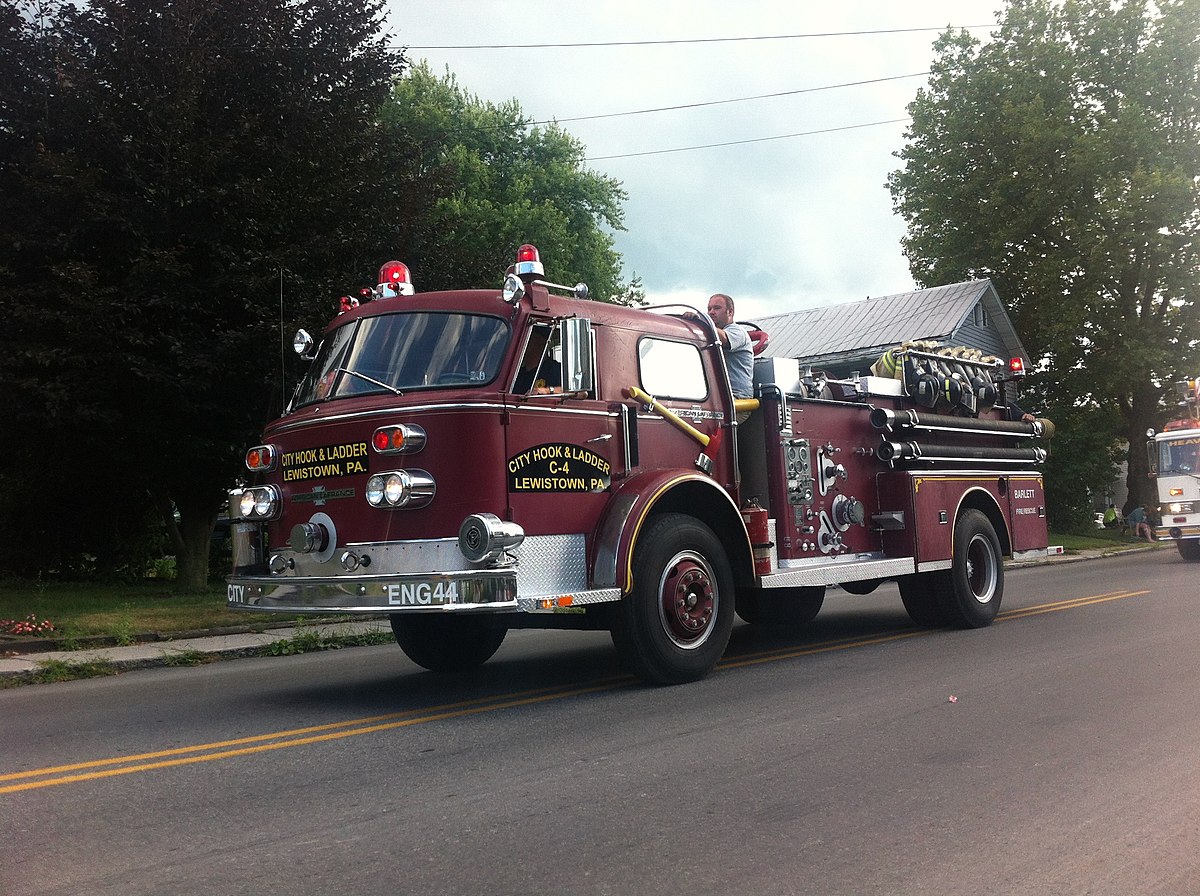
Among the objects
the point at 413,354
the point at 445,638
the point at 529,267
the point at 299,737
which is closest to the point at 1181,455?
the point at 445,638

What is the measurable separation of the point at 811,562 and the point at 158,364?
32.5 ft

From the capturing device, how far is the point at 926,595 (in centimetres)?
1096

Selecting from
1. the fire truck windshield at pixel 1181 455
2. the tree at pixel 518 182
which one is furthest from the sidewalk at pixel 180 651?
the tree at pixel 518 182

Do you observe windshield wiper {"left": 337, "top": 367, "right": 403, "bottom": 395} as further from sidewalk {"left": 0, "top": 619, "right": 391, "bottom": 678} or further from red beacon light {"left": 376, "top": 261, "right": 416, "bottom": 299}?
sidewalk {"left": 0, "top": 619, "right": 391, "bottom": 678}

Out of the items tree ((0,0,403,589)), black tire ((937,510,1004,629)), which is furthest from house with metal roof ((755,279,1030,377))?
black tire ((937,510,1004,629))

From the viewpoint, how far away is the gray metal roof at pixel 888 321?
116ft

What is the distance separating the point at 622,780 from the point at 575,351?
2.91 metres

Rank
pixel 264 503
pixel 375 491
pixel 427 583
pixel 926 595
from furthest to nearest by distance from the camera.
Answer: pixel 926 595, pixel 264 503, pixel 375 491, pixel 427 583

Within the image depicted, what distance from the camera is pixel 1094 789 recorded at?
16.3 feet

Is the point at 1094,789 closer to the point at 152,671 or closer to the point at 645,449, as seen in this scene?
the point at 645,449

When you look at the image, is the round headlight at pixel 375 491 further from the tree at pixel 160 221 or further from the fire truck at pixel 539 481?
the tree at pixel 160 221

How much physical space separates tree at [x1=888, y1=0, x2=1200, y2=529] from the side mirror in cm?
3147

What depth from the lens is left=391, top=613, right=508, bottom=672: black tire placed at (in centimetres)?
870

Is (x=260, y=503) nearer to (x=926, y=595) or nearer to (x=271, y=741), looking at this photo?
(x=271, y=741)
